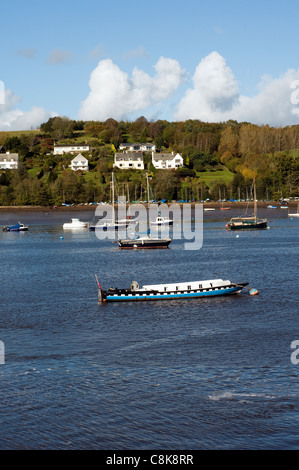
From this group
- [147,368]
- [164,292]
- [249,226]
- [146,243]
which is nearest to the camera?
[147,368]

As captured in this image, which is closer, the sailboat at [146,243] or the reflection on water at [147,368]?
the reflection on water at [147,368]

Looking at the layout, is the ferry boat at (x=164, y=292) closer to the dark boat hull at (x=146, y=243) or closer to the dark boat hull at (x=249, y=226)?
the dark boat hull at (x=146, y=243)

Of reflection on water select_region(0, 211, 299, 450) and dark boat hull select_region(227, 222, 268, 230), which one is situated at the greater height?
dark boat hull select_region(227, 222, 268, 230)

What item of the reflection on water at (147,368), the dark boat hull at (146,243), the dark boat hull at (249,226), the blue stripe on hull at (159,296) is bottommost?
the reflection on water at (147,368)

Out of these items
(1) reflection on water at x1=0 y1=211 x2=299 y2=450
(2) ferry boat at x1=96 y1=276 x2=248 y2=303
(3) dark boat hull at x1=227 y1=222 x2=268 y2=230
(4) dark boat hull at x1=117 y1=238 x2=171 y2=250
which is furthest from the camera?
(3) dark boat hull at x1=227 y1=222 x2=268 y2=230

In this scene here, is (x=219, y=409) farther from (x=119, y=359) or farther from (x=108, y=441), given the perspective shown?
(x=119, y=359)

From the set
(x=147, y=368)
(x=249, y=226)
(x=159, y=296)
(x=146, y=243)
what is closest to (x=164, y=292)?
(x=159, y=296)

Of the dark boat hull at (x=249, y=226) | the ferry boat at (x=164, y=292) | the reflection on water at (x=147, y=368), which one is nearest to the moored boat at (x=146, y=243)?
the reflection on water at (x=147, y=368)

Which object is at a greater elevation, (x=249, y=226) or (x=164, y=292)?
(x=249, y=226)

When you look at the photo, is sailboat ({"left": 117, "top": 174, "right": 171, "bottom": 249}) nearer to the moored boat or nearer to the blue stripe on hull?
the moored boat

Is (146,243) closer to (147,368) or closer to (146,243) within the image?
(146,243)

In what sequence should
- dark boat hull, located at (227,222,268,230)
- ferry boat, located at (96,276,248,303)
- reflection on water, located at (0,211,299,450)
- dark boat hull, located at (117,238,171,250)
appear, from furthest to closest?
dark boat hull, located at (227,222,268,230) < dark boat hull, located at (117,238,171,250) < ferry boat, located at (96,276,248,303) < reflection on water, located at (0,211,299,450)

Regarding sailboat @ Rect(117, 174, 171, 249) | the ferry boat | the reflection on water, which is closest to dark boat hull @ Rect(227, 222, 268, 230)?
sailboat @ Rect(117, 174, 171, 249)

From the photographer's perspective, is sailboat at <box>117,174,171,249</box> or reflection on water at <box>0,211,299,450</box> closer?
reflection on water at <box>0,211,299,450</box>
